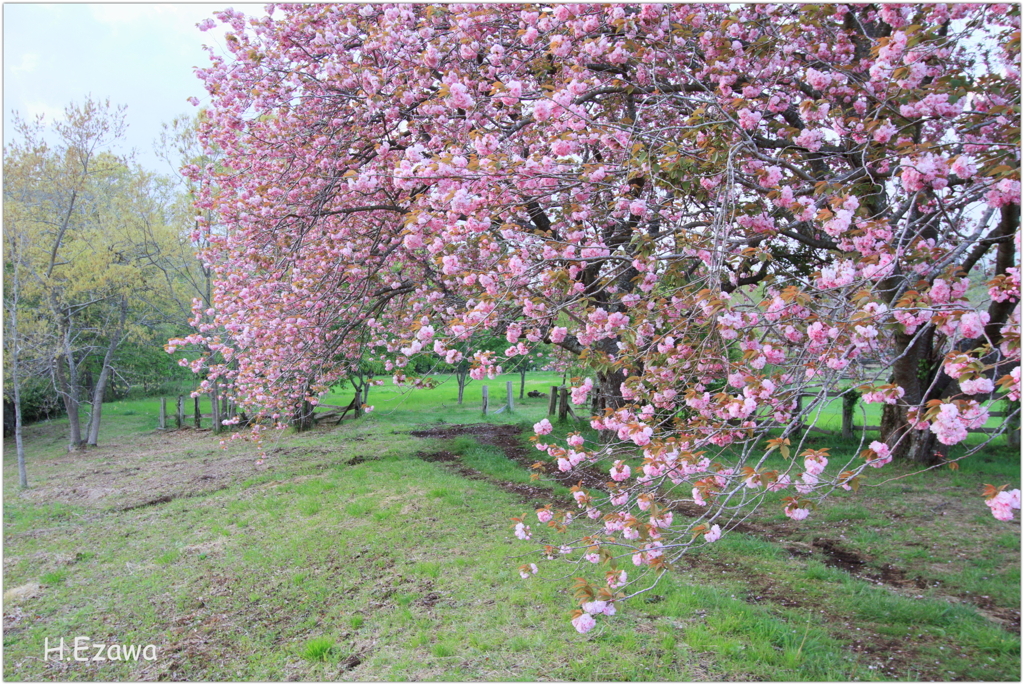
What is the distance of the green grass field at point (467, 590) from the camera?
3.24 meters

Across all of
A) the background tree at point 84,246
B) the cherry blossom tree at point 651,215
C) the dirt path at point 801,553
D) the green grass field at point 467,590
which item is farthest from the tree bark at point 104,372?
the dirt path at point 801,553

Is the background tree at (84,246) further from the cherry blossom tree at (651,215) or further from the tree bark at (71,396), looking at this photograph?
the cherry blossom tree at (651,215)

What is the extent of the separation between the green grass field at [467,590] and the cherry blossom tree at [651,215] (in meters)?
0.52

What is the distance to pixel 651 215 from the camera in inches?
155

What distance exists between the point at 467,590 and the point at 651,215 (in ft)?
9.80

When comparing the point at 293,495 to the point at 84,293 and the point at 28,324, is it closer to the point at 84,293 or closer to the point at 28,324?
the point at 28,324

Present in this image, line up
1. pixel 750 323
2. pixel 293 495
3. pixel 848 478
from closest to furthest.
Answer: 1. pixel 848 478
2. pixel 750 323
3. pixel 293 495

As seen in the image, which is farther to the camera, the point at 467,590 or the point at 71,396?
the point at 71,396

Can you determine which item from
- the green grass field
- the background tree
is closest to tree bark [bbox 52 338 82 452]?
the background tree

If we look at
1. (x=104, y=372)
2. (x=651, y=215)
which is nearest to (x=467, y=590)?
(x=651, y=215)

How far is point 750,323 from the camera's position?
2.77 metres

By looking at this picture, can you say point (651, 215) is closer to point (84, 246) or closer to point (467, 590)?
point (467, 590)

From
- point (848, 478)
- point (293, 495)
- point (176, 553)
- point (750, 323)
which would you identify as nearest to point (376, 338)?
point (293, 495)

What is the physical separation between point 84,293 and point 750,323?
15.4 meters
